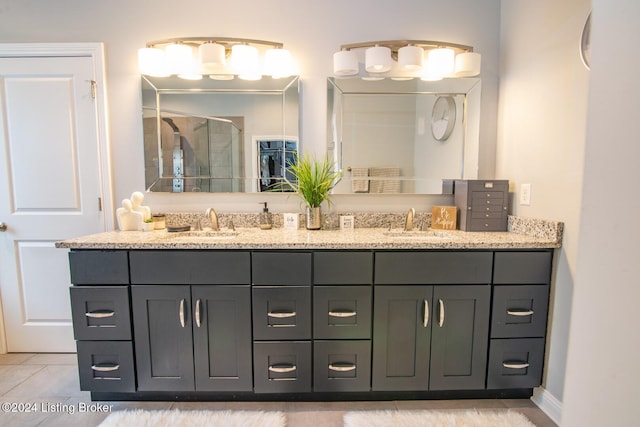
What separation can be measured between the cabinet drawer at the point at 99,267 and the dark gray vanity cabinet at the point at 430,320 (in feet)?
4.26

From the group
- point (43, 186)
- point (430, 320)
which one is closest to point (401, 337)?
point (430, 320)

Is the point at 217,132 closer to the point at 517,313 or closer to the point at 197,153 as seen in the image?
the point at 197,153

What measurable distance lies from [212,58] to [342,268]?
1464 millimetres

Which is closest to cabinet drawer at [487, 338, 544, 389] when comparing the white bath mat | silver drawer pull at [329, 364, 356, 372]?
the white bath mat

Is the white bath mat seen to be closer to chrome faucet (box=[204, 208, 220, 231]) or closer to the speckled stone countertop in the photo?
the speckled stone countertop

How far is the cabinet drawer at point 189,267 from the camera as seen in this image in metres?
1.49

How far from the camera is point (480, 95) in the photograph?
1.97m

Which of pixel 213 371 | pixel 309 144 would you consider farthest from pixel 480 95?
pixel 213 371

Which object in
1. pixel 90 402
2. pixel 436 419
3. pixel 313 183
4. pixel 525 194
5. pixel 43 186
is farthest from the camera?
pixel 43 186

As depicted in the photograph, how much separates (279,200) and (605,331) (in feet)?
5.62

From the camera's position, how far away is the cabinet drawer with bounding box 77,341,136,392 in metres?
1.52

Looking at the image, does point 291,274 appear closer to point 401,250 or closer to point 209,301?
point 209,301

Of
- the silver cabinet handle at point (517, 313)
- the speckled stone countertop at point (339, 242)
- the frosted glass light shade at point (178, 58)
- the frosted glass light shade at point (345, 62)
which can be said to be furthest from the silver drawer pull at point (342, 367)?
the frosted glass light shade at point (178, 58)

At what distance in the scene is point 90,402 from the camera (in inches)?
63.5
